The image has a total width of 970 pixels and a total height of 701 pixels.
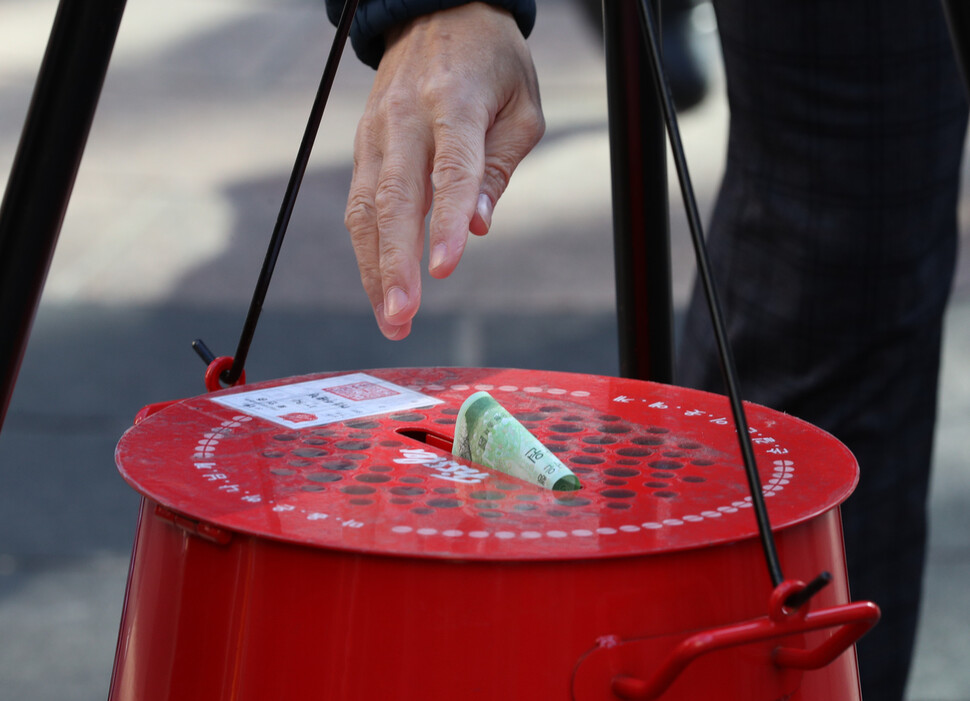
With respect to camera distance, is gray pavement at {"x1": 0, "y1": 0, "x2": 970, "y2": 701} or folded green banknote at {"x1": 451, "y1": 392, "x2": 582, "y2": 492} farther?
gray pavement at {"x1": 0, "y1": 0, "x2": 970, "y2": 701}

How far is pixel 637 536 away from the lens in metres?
0.51

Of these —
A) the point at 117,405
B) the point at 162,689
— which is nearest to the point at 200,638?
the point at 162,689

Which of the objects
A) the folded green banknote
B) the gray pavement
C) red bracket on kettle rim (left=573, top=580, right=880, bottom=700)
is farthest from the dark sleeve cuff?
the gray pavement


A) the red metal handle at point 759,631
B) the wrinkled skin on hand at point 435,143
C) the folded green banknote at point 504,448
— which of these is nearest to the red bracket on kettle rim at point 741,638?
the red metal handle at point 759,631

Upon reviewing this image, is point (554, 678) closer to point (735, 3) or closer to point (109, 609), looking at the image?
point (735, 3)

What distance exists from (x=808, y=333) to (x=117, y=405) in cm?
130

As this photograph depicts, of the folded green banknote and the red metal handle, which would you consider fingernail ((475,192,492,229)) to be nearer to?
the folded green banknote

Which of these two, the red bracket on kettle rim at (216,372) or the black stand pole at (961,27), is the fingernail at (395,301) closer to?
the red bracket on kettle rim at (216,372)

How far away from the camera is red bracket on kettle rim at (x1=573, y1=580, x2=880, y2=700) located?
1.51 feet

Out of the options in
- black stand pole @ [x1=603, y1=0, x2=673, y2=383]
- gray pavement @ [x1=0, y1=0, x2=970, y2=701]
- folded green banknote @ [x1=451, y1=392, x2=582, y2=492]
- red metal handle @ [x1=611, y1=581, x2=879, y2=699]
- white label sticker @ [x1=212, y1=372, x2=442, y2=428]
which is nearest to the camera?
red metal handle @ [x1=611, y1=581, x2=879, y2=699]

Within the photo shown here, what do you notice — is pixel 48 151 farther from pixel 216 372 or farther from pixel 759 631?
pixel 759 631

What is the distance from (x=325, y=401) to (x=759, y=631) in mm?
365

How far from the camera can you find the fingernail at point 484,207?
26.4 inches

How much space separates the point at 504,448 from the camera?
61 cm
